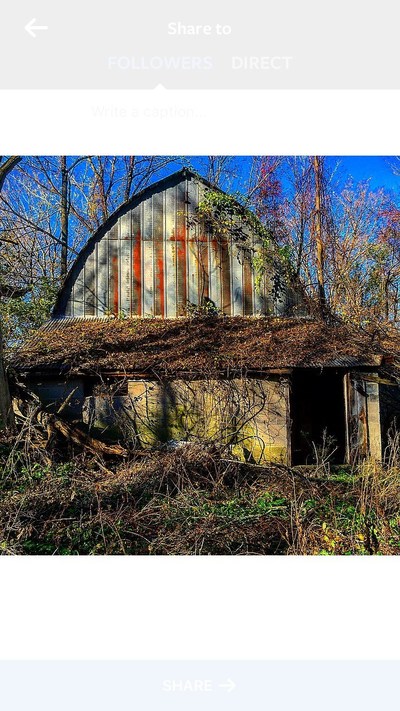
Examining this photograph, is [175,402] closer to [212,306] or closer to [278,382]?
[278,382]

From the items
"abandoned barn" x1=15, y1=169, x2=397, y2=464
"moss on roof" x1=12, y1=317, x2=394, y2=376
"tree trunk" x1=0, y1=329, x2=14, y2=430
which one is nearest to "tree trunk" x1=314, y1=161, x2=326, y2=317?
"abandoned barn" x1=15, y1=169, x2=397, y2=464

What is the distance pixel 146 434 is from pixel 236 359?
249 centimetres

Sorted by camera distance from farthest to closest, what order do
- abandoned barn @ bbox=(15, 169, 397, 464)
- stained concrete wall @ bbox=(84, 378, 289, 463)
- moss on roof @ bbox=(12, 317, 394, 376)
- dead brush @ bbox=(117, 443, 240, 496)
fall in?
stained concrete wall @ bbox=(84, 378, 289, 463)
abandoned barn @ bbox=(15, 169, 397, 464)
moss on roof @ bbox=(12, 317, 394, 376)
dead brush @ bbox=(117, 443, 240, 496)

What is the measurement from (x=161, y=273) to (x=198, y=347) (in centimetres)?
342

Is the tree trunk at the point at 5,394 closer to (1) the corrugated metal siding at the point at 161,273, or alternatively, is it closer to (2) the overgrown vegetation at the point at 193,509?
(2) the overgrown vegetation at the point at 193,509

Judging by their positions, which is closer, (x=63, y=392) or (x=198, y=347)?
(x=63, y=392)

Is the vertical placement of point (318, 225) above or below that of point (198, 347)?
above

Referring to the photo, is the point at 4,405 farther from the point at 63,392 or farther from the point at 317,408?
the point at 317,408

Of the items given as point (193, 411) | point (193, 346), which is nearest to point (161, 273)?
point (193, 346)

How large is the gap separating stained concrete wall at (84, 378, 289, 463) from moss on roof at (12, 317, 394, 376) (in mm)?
Result: 481

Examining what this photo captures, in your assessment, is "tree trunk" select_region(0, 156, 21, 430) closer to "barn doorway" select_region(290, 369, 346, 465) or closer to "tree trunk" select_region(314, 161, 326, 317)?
"barn doorway" select_region(290, 369, 346, 465)

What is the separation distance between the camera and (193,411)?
475 inches

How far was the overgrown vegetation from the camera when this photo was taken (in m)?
7.60

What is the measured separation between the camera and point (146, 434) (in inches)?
476
